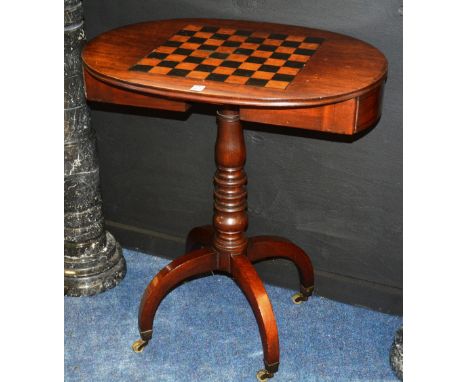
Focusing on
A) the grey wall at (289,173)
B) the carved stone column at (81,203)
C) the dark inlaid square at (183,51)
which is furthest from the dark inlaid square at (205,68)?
the carved stone column at (81,203)

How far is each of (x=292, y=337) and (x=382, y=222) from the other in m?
0.52

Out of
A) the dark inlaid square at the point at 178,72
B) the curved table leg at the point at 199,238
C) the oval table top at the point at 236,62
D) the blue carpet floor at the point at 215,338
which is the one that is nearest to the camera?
the oval table top at the point at 236,62

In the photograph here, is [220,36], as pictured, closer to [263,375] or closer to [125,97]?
[125,97]

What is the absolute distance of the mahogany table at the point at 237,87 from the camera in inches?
84.7

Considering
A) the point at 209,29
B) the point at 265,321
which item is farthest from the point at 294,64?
the point at 265,321

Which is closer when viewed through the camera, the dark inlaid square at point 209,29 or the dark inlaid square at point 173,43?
the dark inlaid square at point 173,43

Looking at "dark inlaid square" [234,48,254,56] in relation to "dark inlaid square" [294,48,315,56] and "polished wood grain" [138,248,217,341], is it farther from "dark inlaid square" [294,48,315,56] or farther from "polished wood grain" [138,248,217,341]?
"polished wood grain" [138,248,217,341]

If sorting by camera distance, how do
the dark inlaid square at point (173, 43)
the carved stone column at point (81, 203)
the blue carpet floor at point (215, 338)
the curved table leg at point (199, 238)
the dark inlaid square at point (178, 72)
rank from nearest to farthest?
the dark inlaid square at point (178, 72) < the dark inlaid square at point (173, 43) < the blue carpet floor at point (215, 338) < the carved stone column at point (81, 203) < the curved table leg at point (199, 238)

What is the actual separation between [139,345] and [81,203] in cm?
59

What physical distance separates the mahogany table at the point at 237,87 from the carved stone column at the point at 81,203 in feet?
0.97

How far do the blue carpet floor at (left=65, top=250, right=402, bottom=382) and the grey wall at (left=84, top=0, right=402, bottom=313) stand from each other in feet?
0.51

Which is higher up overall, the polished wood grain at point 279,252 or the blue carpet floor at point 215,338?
the polished wood grain at point 279,252

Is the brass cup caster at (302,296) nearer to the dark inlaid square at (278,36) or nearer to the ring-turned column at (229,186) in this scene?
the ring-turned column at (229,186)

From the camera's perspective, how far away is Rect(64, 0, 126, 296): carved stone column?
2779 millimetres
